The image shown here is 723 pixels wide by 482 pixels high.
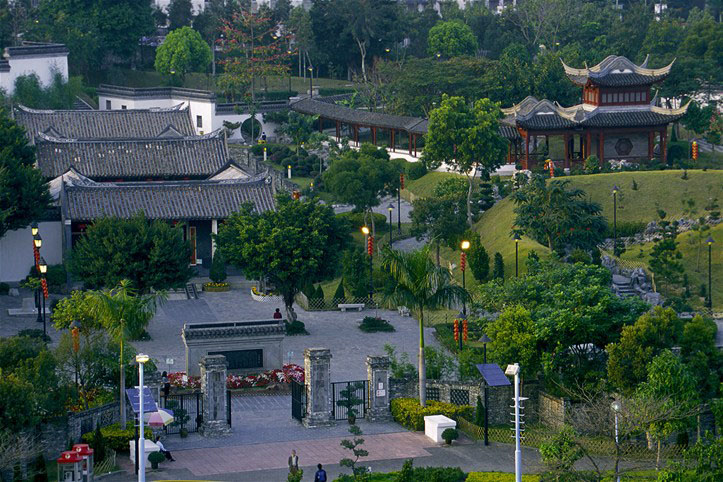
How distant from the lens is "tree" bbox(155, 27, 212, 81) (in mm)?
148125

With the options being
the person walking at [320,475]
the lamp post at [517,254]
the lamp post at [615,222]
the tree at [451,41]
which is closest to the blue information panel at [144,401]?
the person walking at [320,475]

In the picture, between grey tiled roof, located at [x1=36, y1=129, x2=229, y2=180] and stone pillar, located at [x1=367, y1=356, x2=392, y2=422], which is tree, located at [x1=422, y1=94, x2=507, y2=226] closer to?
grey tiled roof, located at [x1=36, y1=129, x2=229, y2=180]

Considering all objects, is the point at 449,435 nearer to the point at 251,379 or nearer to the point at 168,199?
the point at 251,379

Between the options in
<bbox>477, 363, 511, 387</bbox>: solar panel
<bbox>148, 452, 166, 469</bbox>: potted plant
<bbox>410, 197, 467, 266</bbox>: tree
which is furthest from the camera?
<bbox>410, 197, 467, 266</bbox>: tree

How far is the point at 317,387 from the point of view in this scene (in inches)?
2467

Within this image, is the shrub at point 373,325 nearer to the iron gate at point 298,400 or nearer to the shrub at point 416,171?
the iron gate at point 298,400

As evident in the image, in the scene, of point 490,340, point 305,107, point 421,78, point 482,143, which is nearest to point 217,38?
point 305,107

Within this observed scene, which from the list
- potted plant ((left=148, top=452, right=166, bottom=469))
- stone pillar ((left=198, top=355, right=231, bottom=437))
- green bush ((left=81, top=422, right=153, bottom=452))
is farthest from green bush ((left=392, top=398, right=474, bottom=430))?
potted plant ((left=148, top=452, right=166, bottom=469))

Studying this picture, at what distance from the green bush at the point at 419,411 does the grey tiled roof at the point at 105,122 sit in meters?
59.7

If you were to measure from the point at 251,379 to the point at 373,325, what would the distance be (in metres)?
11.7

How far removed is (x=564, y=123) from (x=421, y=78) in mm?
19011

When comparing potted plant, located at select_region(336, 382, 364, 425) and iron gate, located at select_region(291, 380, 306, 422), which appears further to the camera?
iron gate, located at select_region(291, 380, 306, 422)

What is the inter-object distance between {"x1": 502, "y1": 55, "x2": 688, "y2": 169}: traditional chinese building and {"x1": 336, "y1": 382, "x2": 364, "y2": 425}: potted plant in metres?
50.7

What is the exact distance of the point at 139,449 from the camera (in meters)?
53.5
